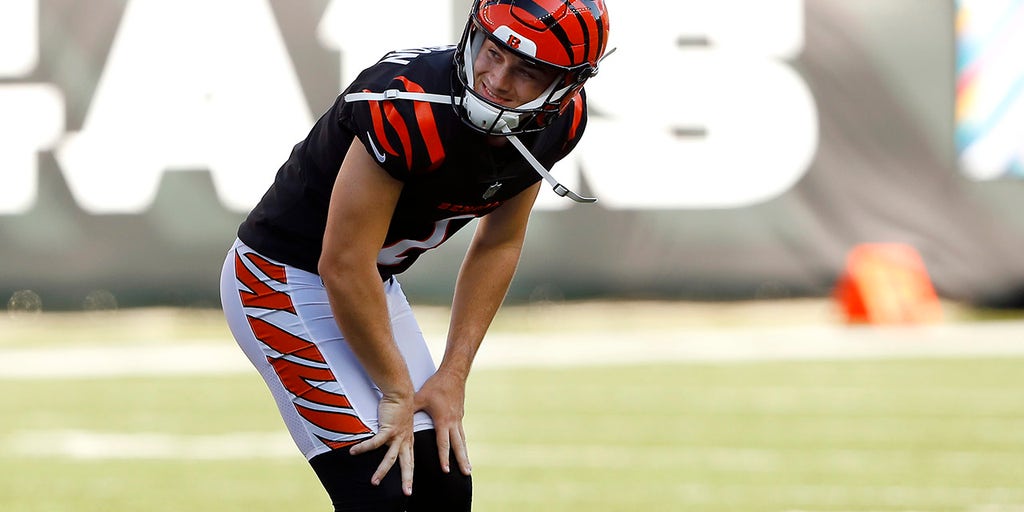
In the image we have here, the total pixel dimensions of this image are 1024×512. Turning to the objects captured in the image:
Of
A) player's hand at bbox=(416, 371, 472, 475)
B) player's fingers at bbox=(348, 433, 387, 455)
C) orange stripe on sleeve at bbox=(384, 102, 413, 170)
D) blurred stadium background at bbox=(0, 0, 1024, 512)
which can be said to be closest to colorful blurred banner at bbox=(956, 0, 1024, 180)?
blurred stadium background at bbox=(0, 0, 1024, 512)

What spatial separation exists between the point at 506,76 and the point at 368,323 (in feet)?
1.73

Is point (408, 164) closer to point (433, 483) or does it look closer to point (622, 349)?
point (433, 483)

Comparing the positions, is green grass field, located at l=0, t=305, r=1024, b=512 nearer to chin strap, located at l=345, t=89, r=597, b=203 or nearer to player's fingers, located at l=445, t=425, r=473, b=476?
player's fingers, located at l=445, t=425, r=473, b=476

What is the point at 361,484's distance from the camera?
2.74 meters

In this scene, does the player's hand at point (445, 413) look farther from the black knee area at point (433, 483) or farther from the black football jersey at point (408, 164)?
the black football jersey at point (408, 164)

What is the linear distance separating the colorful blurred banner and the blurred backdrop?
0.02 metres

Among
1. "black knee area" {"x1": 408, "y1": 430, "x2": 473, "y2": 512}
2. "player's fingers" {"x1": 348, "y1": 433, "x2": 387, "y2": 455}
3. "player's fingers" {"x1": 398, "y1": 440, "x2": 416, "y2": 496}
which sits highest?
"player's fingers" {"x1": 348, "y1": 433, "x2": 387, "y2": 455}

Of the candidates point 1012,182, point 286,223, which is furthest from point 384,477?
point 1012,182

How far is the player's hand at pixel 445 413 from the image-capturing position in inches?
112

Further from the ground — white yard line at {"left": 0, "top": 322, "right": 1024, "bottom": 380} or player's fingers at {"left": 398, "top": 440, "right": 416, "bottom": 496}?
player's fingers at {"left": 398, "top": 440, "right": 416, "bottom": 496}

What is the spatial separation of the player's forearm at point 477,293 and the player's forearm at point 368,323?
0.22 meters

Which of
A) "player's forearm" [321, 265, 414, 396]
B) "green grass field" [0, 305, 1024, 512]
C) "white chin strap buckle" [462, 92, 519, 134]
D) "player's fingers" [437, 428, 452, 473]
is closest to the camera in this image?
"white chin strap buckle" [462, 92, 519, 134]

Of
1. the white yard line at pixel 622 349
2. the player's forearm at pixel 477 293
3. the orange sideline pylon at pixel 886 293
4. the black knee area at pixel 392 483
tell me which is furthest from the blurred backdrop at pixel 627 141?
the black knee area at pixel 392 483

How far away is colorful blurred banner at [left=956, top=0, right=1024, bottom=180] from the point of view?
10.6 metres
